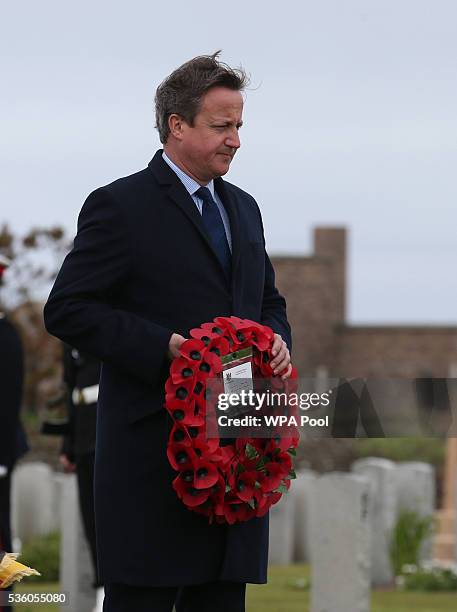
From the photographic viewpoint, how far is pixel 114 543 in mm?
4484

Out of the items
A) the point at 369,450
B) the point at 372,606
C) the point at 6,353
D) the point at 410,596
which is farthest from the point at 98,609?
the point at 369,450

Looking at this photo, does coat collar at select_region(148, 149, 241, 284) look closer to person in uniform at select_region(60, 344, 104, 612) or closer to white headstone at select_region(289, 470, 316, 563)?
person in uniform at select_region(60, 344, 104, 612)

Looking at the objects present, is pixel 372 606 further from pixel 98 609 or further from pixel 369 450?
pixel 369 450

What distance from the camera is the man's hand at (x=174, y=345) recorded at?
175 inches

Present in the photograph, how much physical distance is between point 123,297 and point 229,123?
0.59 metres

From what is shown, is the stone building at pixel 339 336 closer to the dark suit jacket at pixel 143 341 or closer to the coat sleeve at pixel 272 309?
the coat sleeve at pixel 272 309

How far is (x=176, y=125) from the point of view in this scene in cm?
461

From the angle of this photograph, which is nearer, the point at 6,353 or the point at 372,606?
the point at 6,353

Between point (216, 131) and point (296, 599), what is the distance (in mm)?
7093

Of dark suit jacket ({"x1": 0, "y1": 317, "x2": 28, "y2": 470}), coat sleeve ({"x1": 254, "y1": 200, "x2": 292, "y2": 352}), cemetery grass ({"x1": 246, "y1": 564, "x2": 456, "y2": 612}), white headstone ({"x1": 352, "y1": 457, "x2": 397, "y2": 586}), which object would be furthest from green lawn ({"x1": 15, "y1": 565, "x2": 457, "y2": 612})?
coat sleeve ({"x1": 254, "y1": 200, "x2": 292, "y2": 352})

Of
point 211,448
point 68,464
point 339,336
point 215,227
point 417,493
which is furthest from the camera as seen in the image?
point 339,336

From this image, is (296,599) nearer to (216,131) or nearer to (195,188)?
(195,188)

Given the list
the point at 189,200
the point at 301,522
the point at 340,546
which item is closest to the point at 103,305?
the point at 189,200

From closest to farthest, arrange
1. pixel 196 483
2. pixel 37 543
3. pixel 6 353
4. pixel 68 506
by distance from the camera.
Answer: pixel 196 483, pixel 6 353, pixel 68 506, pixel 37 543
